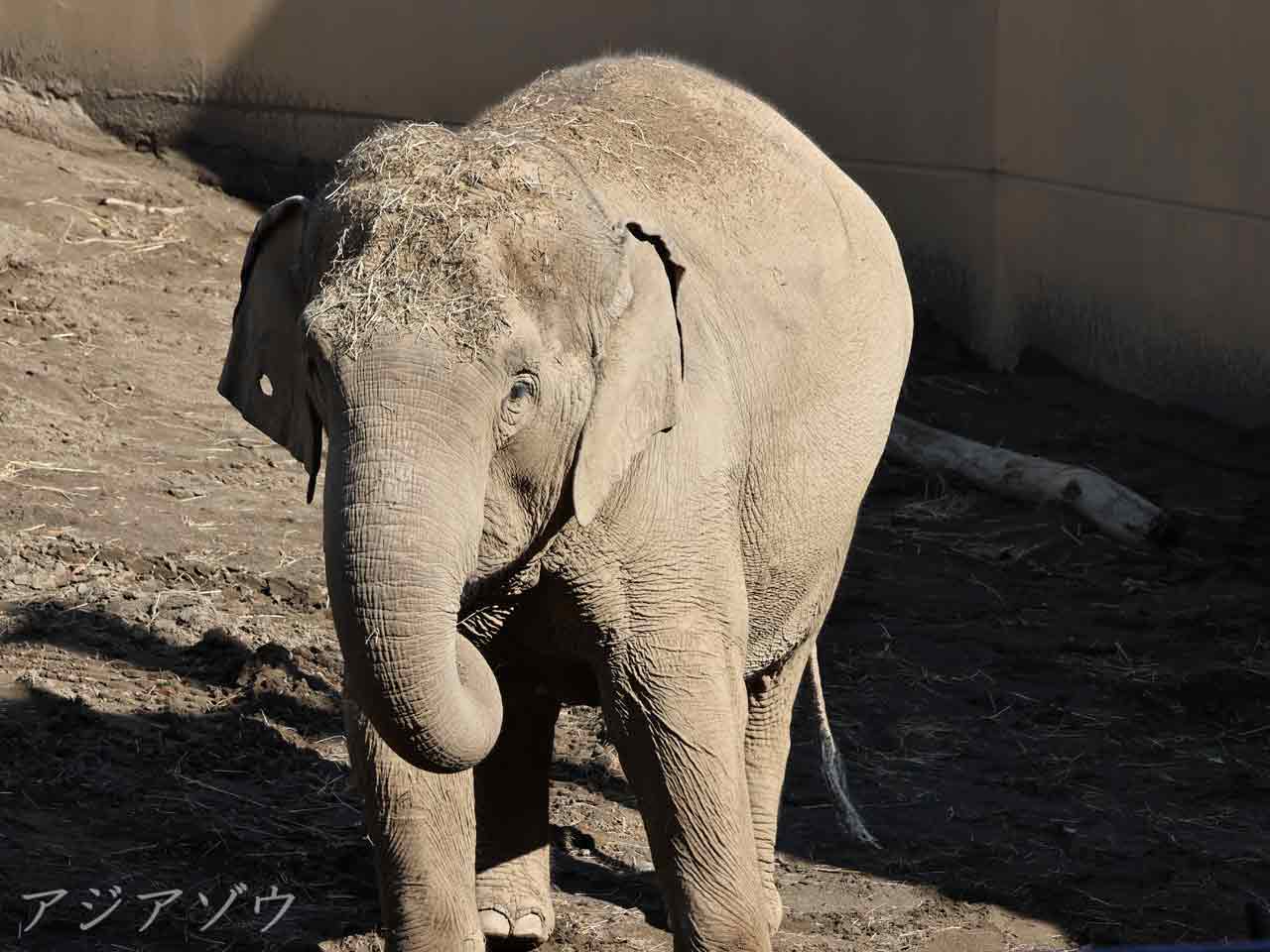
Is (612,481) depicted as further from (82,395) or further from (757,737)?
(82,395)

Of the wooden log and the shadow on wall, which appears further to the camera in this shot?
the shadow on wall

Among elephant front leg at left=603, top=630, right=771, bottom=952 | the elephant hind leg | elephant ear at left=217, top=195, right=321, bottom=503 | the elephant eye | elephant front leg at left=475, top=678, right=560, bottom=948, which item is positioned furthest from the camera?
the elephant hind leg

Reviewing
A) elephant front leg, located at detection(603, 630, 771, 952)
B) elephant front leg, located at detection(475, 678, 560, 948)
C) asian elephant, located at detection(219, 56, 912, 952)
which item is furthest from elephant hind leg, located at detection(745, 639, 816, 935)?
elephant front leg, located at detection(603, 630, 771, 952)

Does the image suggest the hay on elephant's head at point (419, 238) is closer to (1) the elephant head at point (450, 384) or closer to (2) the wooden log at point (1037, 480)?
(1) the elephant head at point (450, 384)

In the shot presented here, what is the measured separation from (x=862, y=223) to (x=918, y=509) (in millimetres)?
3613

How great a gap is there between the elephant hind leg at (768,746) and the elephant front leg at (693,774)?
981 mm

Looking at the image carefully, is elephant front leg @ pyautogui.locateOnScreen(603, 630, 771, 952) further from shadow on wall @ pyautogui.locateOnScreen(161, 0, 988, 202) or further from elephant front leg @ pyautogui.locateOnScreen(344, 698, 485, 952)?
shadow on wall @ pyautogui.locateOnScreen(161, 0, 988, 202)

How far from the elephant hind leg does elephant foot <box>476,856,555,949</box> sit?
576mm

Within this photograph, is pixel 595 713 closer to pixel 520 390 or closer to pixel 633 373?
pixel 633 373

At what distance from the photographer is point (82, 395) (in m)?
8.17

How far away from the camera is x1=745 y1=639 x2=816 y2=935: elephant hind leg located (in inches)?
→ 196

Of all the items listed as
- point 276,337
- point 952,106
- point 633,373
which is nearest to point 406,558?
Answer: point 633,373

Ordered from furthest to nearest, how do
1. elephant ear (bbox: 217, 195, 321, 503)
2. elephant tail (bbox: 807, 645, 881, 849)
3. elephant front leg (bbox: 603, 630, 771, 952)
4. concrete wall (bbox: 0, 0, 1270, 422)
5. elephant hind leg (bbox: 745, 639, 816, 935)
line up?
concrete wall (bbox: 0, 0, 1270, 422)
elephant tail (bbox: 807, 645, 881, 849)
elephant hind leg (bbox: 745, 639, 816, 935)
elephant front leg (bbox: 603, 630, 771, 952)
elephant ear (bbox: 217, 195, 321, 503)

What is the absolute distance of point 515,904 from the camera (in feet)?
15.4
